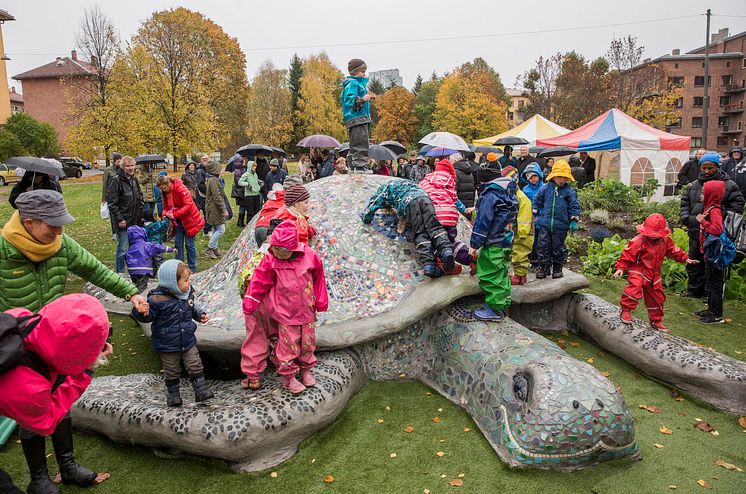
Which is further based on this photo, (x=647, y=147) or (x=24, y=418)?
(x=647, y=147)

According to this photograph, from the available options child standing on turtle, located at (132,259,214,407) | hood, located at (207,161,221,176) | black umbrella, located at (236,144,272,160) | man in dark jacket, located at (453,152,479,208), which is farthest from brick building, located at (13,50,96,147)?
child standing on turtle, located at (132,259,214,407)

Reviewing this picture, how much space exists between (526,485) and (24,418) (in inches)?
127

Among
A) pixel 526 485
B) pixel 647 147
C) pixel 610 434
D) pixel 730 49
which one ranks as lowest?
pixel 526 485

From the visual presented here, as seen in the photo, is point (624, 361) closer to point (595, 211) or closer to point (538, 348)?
point (538, 348)

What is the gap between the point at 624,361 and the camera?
5.52 metres

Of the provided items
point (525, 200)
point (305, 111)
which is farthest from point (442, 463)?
point (305, 111)

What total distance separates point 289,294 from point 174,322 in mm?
924

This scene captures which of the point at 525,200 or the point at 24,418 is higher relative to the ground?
the point at 525,200

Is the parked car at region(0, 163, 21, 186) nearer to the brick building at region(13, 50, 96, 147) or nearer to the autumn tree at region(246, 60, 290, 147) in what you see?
the autumn tree at region(246, 60, 290, 147)

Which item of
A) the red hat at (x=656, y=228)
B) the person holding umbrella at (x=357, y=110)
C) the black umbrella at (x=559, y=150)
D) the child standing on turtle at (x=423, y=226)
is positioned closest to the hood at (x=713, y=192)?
the red hat at (x=656, y=228)

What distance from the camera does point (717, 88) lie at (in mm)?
49594

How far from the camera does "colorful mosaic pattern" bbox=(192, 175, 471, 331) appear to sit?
506 centimetres

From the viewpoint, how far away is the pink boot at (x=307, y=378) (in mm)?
4215

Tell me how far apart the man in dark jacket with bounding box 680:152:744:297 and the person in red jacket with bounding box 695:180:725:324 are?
0.73 ft
